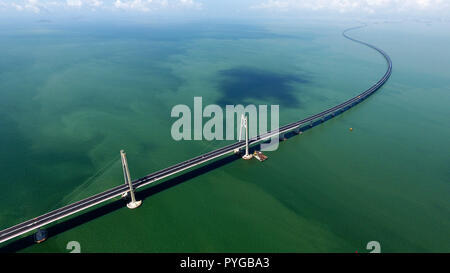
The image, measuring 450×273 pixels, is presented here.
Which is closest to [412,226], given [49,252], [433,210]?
[433,210]

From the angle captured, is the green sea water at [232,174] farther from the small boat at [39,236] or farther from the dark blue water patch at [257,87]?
the dark blue water patch at [257,87]

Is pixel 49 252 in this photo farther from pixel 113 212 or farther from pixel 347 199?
pixel 347 199

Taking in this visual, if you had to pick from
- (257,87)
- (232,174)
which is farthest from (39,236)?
(257,87)

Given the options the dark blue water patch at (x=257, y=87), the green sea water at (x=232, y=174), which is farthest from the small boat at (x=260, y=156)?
the dark blue water patch at (x=257, y=87)

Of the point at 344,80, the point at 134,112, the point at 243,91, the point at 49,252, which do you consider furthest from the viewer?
the point at 344,80

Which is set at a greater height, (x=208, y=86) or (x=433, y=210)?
(x=208, y=86)

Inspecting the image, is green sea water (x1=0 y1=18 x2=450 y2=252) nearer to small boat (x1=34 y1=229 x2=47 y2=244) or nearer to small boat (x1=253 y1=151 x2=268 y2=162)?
small boat (x1=34 y1=229 x2=47 y2=244)

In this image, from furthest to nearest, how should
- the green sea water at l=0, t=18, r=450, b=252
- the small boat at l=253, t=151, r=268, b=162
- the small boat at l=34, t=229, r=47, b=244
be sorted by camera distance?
the small boat at l=253, t=151, r=268, b=162, the green sea water at l=0, t=18, r=450, b=252, the small boat at l=34, t=229, r=47, b=244

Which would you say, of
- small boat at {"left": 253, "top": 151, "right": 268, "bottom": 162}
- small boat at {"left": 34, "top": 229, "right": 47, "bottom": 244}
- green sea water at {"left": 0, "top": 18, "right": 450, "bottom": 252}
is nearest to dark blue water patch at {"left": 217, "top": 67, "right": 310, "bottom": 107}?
green sea water at {"left": 0, "top": 18, "right": 450, "bottom": 252}
